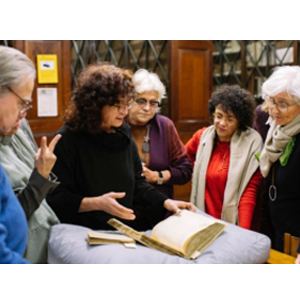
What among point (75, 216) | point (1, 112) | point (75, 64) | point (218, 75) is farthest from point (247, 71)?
point (1, 112)

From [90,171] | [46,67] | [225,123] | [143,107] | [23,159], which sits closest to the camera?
[23,159]

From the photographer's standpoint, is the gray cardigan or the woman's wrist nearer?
the gray cardigan

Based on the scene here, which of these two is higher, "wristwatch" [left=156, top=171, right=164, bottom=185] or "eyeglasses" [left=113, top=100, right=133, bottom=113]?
"eyeglasses" [left=113, top=100, right=133, bottom=113]

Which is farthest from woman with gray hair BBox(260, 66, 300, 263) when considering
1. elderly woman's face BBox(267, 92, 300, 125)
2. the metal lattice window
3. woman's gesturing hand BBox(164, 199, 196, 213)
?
the metal lattice window

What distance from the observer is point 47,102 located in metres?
3.51

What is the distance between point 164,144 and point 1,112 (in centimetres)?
133

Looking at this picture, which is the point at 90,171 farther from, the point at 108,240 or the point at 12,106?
the point at 12,106

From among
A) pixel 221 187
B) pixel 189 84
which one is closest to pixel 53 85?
pixel 189 84

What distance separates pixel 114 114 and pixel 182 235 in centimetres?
50

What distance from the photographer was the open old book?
1.34 meters

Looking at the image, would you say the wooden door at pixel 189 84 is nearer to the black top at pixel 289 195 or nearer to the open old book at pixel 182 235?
the black top at pixel 289 195

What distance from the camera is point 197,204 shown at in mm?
2266

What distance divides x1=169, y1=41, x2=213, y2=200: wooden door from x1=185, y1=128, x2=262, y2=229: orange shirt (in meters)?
1.77

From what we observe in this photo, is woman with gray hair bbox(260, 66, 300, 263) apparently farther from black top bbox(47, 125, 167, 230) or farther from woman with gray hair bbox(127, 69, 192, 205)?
black top bbox(47, 125, 167, 230)
